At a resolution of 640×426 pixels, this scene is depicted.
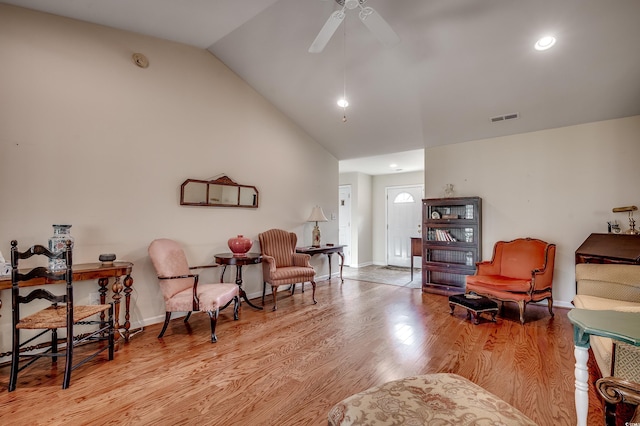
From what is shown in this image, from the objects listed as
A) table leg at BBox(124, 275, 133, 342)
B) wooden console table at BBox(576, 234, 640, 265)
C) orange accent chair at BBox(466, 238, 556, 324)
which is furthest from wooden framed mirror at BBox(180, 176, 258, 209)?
wooden console table at BBox(576, 234, 640, 265)

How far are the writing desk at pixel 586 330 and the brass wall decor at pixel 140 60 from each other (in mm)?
4303

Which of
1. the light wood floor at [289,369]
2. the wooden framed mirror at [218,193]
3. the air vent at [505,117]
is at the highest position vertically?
the air vent at [505,117]

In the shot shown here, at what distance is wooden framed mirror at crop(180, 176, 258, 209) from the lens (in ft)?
12.0

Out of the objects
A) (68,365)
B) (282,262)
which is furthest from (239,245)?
(68,365)

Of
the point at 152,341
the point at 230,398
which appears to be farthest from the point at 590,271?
the point at 152,341

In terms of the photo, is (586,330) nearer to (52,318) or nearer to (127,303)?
(52,318)

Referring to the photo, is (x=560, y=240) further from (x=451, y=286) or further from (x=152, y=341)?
(x=152, y=341)

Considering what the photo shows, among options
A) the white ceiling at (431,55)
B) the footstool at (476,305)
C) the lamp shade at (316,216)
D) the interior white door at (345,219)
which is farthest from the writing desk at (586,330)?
the interior white door at (345,219)

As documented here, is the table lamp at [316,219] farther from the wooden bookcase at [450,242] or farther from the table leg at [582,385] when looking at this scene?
the table leg at [582,385]

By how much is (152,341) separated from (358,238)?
520cm

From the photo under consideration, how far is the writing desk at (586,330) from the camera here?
128 centimetres

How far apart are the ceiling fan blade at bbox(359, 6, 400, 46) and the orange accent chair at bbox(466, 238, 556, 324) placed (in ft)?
9.95

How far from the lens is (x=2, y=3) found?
256 centimetres

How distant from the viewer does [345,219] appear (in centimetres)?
762
